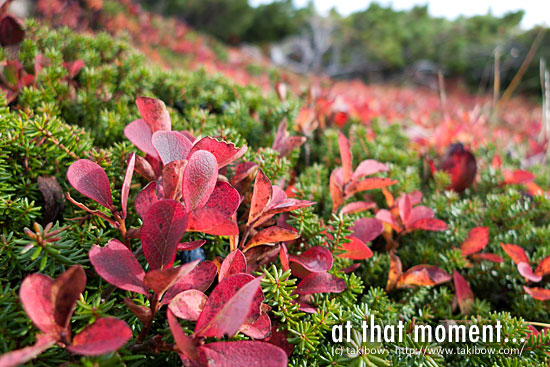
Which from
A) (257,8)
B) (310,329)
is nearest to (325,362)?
(310,329)

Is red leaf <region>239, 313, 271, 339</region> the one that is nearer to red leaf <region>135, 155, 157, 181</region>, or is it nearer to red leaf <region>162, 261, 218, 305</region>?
red leaf <region>162, 261, 218, 305</region>

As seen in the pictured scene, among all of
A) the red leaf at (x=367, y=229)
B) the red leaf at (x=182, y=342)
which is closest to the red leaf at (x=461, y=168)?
the red leaf at (x=367, y=229)

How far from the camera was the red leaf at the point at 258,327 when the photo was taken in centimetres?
54

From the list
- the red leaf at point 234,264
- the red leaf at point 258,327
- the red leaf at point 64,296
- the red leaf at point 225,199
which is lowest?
the red leaf at point 258,327

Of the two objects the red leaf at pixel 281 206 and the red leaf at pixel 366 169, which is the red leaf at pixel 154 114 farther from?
the red leaf at pixel 366 169

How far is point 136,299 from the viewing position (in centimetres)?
56

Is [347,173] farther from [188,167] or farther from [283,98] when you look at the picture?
[283,98]

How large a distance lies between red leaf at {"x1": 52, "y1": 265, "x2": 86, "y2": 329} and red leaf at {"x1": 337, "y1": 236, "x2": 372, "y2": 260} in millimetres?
517

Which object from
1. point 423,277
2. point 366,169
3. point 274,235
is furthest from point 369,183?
point 274,235

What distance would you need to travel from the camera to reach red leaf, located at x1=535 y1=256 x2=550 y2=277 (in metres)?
0.89

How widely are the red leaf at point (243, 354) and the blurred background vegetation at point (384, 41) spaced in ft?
27.4

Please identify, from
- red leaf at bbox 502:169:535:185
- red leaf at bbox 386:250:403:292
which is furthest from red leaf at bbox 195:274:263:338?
red leaf at bbox 502:169:535:185

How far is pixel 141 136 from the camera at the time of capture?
71 centimetres

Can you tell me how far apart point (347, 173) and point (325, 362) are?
46 cm
